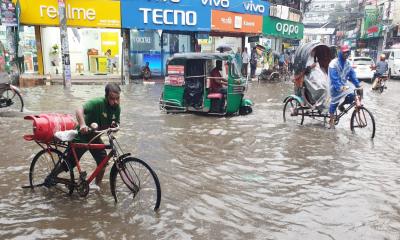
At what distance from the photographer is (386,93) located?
715 inches

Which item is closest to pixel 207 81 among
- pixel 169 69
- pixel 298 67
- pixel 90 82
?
pixel 169 69

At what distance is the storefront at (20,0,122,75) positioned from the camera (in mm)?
17594

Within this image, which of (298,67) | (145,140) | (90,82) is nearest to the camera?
(145,140)

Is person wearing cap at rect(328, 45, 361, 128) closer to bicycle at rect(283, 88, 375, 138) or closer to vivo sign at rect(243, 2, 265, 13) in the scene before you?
bicycle at rect(283, 88, 375, 138)

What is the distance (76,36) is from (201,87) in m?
13.2

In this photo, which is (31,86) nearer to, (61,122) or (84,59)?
(84,59)

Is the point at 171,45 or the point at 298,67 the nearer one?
the point at 298,67

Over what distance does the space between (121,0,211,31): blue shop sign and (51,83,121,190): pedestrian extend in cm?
1491

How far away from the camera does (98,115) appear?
5.06 m

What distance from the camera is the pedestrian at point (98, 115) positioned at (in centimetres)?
487

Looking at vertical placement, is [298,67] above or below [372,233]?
above

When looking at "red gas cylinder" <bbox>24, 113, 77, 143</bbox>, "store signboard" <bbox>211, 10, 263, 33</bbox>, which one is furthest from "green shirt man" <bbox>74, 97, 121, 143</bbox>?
"store signboard" <bbox>211, 10, 263, 33</bbox>

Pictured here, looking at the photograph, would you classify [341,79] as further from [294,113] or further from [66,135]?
[66,135]

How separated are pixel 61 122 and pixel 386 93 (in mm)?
16586
